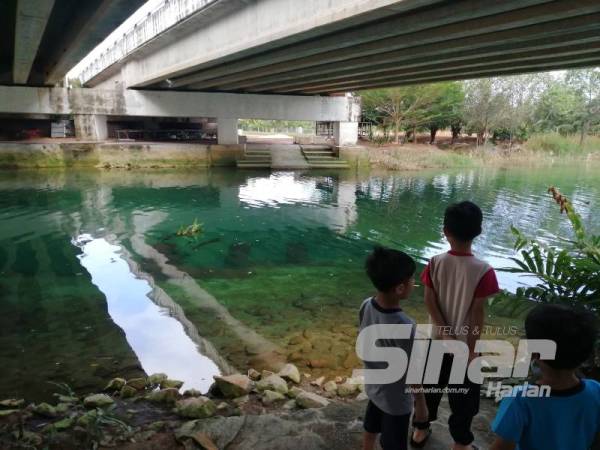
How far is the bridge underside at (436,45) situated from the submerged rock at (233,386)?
658 cm

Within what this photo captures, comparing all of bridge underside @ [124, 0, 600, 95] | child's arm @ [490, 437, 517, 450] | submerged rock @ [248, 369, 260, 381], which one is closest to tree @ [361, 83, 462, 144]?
bridge underside @ [124, 0, 600, 95]

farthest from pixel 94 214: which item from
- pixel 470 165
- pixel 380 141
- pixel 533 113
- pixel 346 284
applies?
pixel 533 113

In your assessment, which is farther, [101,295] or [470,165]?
[470,165]

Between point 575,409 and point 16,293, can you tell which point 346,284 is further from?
point 575,409

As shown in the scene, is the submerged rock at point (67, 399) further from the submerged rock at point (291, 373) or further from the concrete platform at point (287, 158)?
the concrete platform at point (287, 158)

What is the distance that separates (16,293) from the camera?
6855 millimetres

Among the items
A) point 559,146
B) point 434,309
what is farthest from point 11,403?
point 559,146

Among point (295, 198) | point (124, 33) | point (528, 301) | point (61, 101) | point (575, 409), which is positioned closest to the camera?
point (575, 409)

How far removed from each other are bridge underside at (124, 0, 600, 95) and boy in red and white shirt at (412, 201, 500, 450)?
6.39 metres

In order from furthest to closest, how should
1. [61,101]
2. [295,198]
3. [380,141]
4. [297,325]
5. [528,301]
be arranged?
[380,141]
[61,101]
[295,198]
[297,325]
[528,301]

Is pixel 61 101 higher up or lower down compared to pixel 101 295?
higher up

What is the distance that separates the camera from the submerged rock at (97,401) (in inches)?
151

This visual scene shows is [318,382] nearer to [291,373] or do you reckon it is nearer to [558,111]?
[291,373]

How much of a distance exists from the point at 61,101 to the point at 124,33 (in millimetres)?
5418
